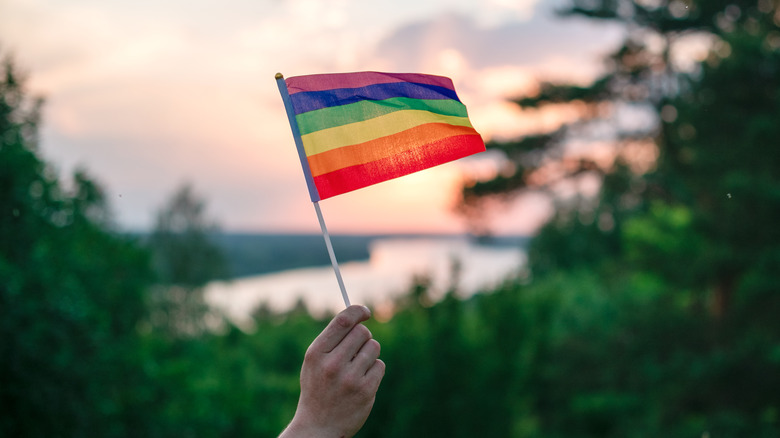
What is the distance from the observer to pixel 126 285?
8.79 metres

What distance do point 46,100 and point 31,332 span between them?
2.17m

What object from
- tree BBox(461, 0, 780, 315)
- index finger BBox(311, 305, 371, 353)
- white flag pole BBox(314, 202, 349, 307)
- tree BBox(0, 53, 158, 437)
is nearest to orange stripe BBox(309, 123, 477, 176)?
white flag pole BBox(314, 202, 349, 307)

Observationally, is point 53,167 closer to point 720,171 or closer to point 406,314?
point 406,314

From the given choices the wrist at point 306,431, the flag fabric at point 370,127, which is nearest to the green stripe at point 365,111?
the flag fabric at point 370,127

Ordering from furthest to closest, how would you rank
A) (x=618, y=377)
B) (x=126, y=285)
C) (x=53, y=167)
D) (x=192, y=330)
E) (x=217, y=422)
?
(x=192, y=330)
(x=618, y=377)
(x=217, y=422)
(x=126, y=285)
(x=53, y=167)

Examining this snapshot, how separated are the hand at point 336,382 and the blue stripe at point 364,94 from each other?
80cm

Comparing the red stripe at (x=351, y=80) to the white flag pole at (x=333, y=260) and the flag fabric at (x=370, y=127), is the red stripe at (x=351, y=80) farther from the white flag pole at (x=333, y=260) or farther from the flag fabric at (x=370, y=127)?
the white flag pole at (x=333, y=260)

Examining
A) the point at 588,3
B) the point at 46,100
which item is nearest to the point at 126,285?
the point at 46,100

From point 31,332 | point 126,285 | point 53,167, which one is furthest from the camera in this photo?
point 126,285

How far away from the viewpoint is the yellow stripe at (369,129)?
79.1 inches

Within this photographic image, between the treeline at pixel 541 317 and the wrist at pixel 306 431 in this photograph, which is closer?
the wrist at pixel 306 431

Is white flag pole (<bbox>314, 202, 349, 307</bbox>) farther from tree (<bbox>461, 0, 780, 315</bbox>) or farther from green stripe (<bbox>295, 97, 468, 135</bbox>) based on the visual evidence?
tree (<bbox>461, 0, 780, 315</bbox>)

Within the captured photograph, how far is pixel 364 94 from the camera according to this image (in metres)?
2.15

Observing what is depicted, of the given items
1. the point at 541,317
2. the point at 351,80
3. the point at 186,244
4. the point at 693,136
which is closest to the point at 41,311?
the point at 351,80
